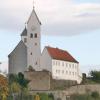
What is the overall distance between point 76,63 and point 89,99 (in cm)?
2315

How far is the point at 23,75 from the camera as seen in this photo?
89.8 metres

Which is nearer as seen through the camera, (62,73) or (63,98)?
(63,98)

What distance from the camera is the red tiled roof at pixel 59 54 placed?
94.7 m

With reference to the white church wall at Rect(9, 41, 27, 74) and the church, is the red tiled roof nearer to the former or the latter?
the church

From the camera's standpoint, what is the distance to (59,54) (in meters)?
96.9

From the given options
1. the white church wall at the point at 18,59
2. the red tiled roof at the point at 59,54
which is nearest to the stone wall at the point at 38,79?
the red tiled roof at the point at 59,54

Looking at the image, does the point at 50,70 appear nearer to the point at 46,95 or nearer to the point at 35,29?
the point at 35,29

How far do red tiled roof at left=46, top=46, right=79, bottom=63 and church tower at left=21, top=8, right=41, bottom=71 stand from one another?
1573 millimetres

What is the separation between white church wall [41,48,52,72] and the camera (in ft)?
306

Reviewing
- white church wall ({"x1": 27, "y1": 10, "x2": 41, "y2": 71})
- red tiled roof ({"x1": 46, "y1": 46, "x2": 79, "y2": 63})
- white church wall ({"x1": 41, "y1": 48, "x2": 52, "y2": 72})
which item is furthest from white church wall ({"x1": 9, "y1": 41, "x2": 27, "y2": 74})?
red tiled roof ({"x1": 46, "y1": 46, "x2": 79, "y2": 63})

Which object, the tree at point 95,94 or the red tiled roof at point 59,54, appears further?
the red tiled roof at point 59,54

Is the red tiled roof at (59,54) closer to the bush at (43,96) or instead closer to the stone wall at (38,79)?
the stone wall at (38,79)

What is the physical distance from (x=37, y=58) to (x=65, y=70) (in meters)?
4.03

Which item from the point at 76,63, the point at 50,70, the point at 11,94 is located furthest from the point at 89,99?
the point at 76,63
